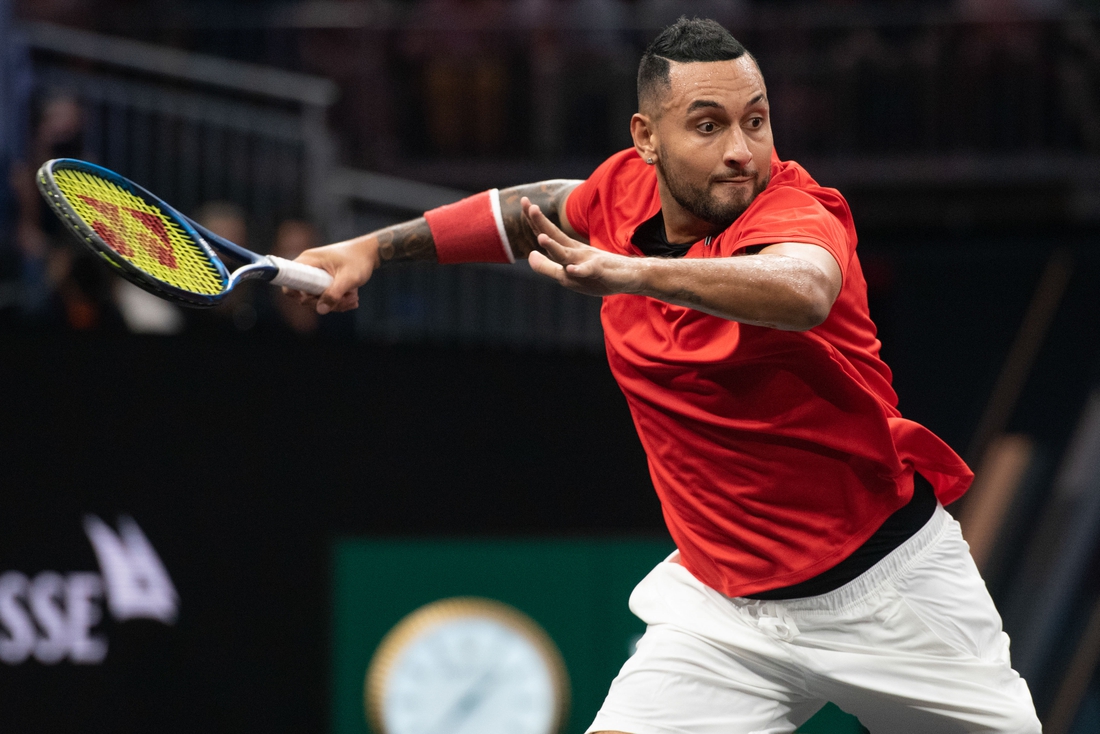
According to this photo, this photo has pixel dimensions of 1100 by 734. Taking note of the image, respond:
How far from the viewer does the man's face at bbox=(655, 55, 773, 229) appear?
9.39 ft

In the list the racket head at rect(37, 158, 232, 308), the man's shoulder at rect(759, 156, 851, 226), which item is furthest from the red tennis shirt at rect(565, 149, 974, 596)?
the racket head at rect(37, 158, 232, 308)

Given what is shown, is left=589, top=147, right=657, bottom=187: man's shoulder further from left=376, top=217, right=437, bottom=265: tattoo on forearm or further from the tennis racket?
the tennis racket

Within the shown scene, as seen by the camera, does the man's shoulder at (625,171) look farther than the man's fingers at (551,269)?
Yes

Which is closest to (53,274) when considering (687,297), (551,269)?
(551,269)

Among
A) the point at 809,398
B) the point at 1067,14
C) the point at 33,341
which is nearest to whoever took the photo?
the point at 809,398

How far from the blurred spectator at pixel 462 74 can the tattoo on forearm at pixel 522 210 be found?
561cm

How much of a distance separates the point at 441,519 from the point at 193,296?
3.19 metres

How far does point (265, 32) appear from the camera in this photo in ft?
29.9

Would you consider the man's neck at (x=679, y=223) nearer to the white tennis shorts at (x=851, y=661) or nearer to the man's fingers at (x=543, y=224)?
the man's fingers at (x=543, y=224)

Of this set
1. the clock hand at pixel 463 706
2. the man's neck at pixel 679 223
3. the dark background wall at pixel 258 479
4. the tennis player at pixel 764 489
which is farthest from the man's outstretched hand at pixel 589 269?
the clock hand at pixel 463 706

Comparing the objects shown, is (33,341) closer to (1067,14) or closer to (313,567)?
(313,567)

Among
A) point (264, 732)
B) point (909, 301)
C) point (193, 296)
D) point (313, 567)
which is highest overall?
point (193, 296)

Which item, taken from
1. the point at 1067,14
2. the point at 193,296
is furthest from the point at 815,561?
the point at 1067,14

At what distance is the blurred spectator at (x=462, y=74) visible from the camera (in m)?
9.12
